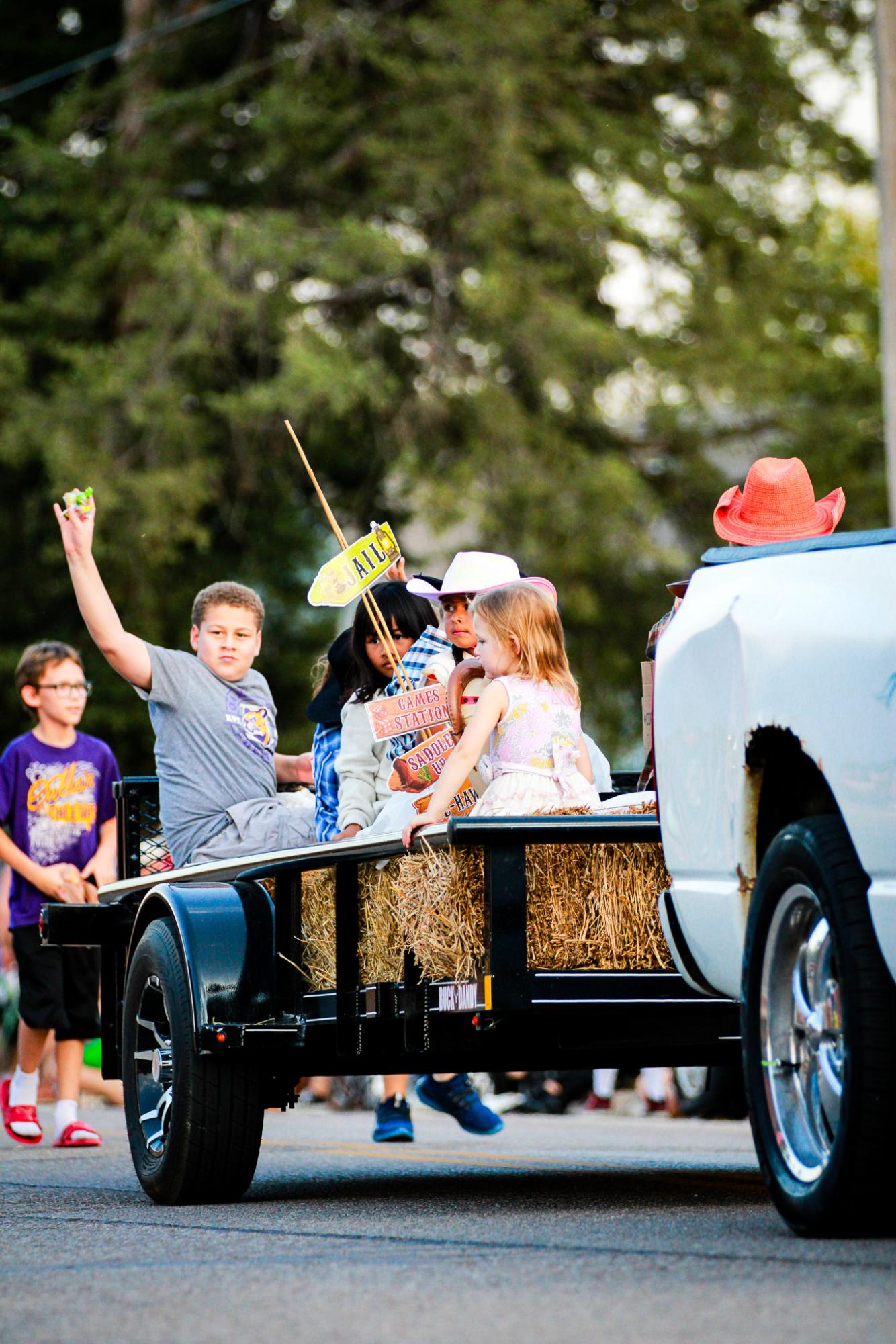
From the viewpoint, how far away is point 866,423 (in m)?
25.2

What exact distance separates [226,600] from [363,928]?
209 cm

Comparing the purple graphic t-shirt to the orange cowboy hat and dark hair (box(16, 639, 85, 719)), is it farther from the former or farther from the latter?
the orange cowboy hat

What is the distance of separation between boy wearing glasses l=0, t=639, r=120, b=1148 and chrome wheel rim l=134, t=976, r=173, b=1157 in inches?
112

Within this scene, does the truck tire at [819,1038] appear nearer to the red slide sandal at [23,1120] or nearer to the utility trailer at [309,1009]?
the utility trailer at [309,1009]

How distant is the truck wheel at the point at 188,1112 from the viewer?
644 cm

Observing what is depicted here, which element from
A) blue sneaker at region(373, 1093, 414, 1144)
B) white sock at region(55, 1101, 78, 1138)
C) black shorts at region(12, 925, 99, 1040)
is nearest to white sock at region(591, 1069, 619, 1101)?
black shorts at region(12, 925, 99, 1040)

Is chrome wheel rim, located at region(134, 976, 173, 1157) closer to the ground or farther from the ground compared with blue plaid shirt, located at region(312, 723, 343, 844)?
closer to the ground

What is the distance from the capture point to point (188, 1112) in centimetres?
643

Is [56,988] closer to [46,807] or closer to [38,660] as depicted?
[46,807]

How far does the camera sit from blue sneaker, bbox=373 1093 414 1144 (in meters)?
8.82

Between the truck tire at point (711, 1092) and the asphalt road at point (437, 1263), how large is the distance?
207cm

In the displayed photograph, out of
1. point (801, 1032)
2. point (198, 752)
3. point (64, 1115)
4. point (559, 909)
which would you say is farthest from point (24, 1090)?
point (801, 1032)

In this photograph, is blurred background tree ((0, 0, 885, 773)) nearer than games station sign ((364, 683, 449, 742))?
No

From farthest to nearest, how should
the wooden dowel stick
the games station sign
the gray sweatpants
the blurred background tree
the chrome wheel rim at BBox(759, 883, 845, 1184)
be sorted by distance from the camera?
the blurred background tree < the gray sweatpants < the wooden dowel stick < the games station sign < the chrome wheel rim at BBox(759, 883, 845, 1184)
